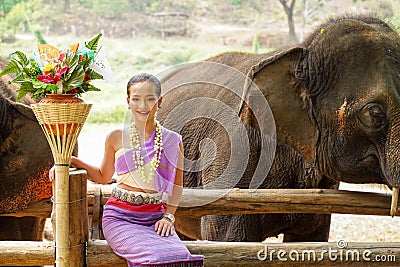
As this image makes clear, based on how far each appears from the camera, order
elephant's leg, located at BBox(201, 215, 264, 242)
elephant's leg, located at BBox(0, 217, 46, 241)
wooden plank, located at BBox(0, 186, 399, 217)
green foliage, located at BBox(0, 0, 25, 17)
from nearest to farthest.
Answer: wooden plank, located at BBox(0, 186, 399, 217)
elephant's leg, located at BBox(201, 215, 264, 242)
elephant's leg, located at BBox(0, 217, 46, 241)
green foliage, located at BBox(0, 0, 25, 17)

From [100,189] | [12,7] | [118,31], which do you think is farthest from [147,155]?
[118,31]

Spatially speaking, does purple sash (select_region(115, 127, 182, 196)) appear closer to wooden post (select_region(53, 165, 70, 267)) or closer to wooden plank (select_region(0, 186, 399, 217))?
wooden post (select_region(53, 165, 70, 267))

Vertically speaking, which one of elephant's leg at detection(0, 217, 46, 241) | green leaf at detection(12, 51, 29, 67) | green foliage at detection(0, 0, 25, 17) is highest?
green foliage at detection(0, 0, 25, 17)

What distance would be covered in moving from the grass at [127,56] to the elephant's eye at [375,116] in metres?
12.6

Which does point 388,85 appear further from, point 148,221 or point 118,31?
point 118,31

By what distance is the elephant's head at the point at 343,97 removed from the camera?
2828 millimetres

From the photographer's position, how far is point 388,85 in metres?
2.85

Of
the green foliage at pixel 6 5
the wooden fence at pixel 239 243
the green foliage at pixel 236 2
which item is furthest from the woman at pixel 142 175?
the green foliage at pixel 236 2

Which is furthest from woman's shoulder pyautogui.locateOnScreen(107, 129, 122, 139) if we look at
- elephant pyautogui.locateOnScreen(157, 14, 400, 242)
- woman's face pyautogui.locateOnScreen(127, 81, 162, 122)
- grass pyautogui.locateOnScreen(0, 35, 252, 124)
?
grass pyautogui.locateOnScreen(0, 35, 252, 124)

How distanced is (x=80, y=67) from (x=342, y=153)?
1.23m

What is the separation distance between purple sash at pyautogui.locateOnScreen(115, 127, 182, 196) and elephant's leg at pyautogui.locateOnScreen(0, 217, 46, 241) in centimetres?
145

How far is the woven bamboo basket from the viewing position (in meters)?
2.32

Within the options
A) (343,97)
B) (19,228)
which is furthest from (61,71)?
(19,228)

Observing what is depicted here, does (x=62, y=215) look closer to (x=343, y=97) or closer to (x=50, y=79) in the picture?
(x=50, y=79)
